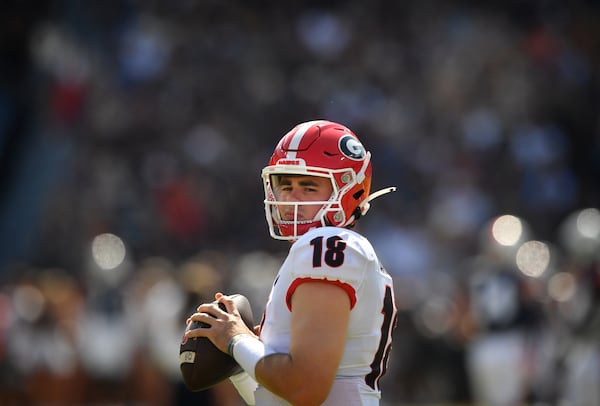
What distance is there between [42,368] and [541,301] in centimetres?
A: 493

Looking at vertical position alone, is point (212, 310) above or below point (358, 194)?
below

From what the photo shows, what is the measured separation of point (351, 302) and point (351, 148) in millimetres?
575

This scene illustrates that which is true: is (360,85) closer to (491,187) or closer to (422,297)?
(491,187)

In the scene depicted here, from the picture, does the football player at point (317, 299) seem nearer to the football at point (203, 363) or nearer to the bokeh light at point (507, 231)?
the football at point (203, 363)

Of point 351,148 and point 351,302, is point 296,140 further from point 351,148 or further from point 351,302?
point 351,302

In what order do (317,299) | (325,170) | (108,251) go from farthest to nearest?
(108,251) < (325,170) < (317,299)

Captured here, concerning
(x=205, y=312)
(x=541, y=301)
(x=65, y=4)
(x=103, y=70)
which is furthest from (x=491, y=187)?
(x=205, y=312)

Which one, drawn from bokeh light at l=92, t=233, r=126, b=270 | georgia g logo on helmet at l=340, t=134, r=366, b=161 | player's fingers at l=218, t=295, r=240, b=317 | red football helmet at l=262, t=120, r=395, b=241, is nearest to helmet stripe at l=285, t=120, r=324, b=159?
red football helmet at l=262, t=120, r=395, b=241

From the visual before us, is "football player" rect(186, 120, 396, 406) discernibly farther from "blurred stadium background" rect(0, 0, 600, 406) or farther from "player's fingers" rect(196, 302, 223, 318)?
"blurred stadium background" rect(0, 0, 600, 406)

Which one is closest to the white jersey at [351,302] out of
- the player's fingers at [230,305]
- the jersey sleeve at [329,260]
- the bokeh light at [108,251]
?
the jersey sleeve at [329,260]

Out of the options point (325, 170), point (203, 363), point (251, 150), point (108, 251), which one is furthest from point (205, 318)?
point (251, 150)

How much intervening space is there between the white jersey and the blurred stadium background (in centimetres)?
729

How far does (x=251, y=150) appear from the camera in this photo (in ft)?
46.7

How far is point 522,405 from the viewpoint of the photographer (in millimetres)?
9195
